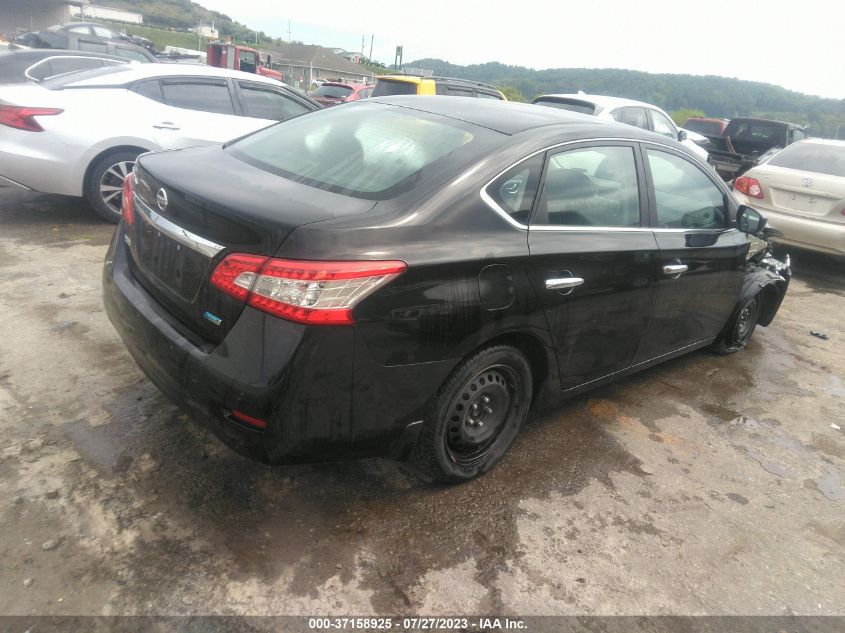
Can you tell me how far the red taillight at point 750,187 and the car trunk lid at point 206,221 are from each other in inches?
274

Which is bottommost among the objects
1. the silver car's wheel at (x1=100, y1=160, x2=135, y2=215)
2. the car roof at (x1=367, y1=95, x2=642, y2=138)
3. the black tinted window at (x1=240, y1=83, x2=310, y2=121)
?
the silver car's wheel at (x1=100, y1=160, x2=135, y2=215)

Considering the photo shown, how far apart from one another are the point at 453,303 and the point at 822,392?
345 centimetres

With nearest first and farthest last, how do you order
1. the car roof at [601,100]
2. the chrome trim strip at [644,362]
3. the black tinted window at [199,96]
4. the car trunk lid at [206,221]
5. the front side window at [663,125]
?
the car trunk lid at [206,221]
the chrome trim strip at [644,362]
the black tinted window at [199,96]
the car roof at [601,100]
the front side window at [663,125]

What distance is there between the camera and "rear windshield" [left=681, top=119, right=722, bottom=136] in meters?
18.9

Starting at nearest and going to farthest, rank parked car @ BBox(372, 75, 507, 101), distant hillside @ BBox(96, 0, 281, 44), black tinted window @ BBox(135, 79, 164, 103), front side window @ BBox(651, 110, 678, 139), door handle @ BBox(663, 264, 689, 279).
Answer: door handle @ BBox(663, 264, 689, 279), black tinted window @ BBox(135, 79, 164, 103), parked car @ BBox(372, 75, 507, 101), front side window @ BBox(651, 110, 678, 139), distant hillside @ BBox(96, 0, 281, 44)

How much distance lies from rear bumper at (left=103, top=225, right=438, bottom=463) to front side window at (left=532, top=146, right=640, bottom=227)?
0.97 m

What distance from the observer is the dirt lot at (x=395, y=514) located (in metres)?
2.17

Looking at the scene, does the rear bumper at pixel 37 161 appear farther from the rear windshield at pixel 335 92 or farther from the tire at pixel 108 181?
the rear windshield at pixel 335 92

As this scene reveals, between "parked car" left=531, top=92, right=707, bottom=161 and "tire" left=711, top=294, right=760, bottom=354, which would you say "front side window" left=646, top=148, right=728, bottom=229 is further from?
"parked car" left=531, top=92, right=707, bottom=161

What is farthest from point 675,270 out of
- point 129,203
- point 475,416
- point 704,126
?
point 704,126

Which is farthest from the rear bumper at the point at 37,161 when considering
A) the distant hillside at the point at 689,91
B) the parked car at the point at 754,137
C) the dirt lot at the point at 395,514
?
the distant hillside at the point at 689,91

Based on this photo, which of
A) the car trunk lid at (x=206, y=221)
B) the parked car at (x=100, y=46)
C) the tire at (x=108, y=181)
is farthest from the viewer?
the parked car at (x=100, y=46)

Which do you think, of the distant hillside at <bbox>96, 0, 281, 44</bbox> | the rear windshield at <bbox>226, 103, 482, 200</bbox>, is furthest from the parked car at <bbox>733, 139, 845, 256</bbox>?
the distant hillside at <bbox>96, 0, 281, 44</bbox>

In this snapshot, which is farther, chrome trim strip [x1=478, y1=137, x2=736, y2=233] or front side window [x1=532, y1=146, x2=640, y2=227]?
front side window [x1=532, y1=146, x2=640, y2=227]
